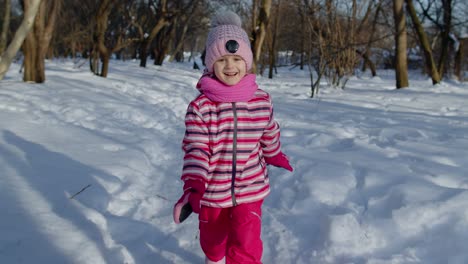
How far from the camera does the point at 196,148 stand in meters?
1.62

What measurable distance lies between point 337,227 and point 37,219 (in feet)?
5.61

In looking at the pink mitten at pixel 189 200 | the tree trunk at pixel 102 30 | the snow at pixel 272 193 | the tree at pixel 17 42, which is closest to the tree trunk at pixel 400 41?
the snow at pixel 272 193

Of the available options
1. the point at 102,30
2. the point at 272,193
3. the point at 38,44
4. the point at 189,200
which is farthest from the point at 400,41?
the point at 189,200

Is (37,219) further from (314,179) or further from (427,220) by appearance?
(427,220)

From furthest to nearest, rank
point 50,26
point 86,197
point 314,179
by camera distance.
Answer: point 50,26 → point 314,179 → point 86,197

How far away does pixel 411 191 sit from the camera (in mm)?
2383

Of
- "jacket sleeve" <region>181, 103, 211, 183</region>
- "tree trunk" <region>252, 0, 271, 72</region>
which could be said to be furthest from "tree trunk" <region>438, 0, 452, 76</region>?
"jacket sleeve" <region>181, 103, 211, 183</region>

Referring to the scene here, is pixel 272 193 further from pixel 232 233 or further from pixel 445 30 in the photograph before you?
pixel 445 30

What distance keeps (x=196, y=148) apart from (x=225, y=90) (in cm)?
28

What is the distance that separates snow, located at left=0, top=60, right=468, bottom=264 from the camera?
6.51 ft

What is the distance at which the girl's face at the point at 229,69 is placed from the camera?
5.53ft

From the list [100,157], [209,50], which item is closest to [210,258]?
[209,50]

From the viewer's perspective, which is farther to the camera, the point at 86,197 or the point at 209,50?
the point at 86,197

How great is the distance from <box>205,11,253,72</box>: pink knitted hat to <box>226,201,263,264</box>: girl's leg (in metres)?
0.67
